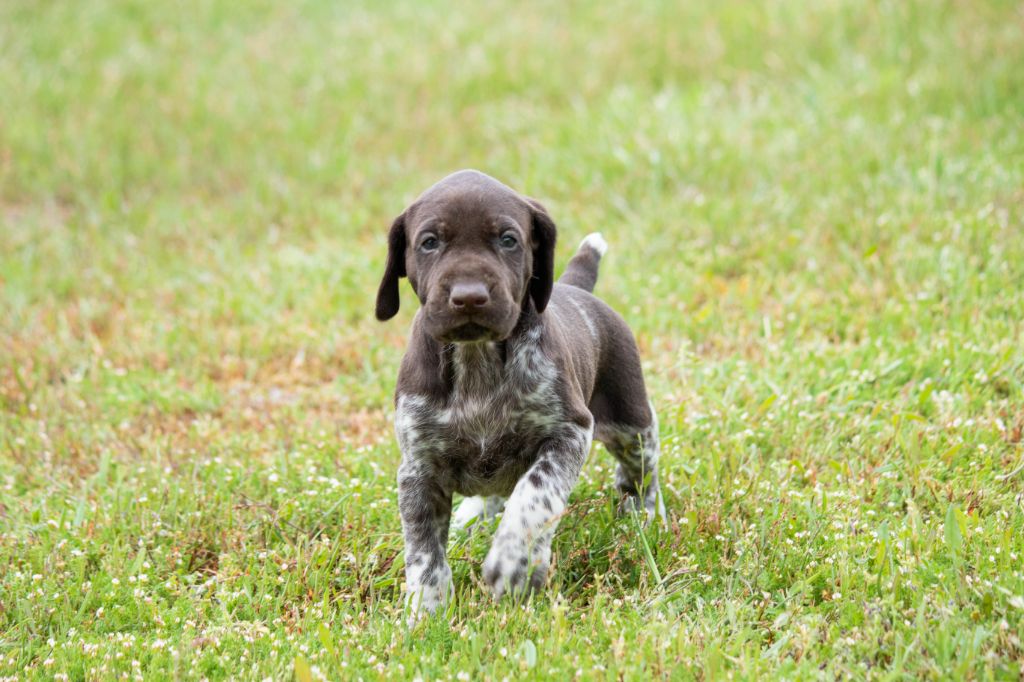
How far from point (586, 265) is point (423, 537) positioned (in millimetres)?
1831

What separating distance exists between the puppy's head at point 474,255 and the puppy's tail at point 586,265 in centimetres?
114

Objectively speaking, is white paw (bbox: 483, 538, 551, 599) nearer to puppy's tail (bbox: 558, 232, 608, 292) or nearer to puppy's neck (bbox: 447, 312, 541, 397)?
puppy's neck (bbox: 447, 312, 541, 397)

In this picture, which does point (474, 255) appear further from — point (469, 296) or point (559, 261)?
point (559, 261)

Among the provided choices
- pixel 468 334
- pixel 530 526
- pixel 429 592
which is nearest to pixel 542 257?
pixel 468 334

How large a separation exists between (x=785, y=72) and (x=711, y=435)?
6.66 metres

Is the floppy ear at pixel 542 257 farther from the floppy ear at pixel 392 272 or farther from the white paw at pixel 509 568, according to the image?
the white paw at pixel 509 568

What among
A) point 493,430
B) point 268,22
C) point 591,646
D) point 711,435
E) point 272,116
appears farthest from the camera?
point 268,22

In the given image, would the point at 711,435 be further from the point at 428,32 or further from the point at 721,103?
the point at 428,32

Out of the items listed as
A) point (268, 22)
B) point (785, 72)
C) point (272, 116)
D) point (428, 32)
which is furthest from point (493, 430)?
point (268, 22)

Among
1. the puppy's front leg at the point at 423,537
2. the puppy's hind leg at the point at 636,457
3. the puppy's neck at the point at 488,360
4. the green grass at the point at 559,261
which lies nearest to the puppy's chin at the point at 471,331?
the puppy's neck at the point at 488,360

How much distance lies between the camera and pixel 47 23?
48.9 feet

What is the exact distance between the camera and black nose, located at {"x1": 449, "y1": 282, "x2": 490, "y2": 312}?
3.94 meters

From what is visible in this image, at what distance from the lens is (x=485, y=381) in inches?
177

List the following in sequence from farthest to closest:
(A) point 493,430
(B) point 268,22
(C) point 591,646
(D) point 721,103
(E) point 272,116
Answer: (B) point 268,22, (E) point 272,116, (D) point 721,103, (A) point 493,430, (C) point 591,646
